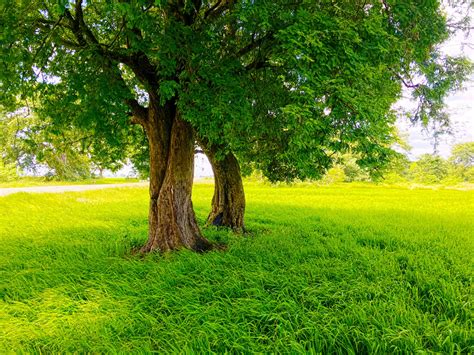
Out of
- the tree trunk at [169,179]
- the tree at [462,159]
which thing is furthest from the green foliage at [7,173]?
the tree at [462,159]

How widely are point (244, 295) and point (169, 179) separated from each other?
12.9 ft

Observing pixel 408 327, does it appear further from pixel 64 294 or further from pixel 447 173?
pixel 447 173

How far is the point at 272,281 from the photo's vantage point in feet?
18.9

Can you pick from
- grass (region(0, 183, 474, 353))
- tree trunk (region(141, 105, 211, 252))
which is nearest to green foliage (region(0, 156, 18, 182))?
grass (region(0, 183, 474, 353))

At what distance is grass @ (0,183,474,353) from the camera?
4.04 meters

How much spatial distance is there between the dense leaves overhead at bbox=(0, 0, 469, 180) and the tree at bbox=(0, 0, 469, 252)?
0.03m

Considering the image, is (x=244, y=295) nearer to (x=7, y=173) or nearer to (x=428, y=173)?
(x=7, y=173)

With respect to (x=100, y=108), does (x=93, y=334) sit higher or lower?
lower

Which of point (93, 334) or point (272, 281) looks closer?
point (93, 334)

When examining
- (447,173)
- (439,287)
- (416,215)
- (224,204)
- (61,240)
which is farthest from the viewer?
(447,173)

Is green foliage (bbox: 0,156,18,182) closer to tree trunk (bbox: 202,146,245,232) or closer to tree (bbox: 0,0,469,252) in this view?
tree trunk (bbox: 202,146,245,232)

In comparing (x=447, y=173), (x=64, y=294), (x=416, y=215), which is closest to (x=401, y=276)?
(x=64, y=294)

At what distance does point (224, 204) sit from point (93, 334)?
758 cm

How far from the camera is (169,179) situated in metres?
8.20
